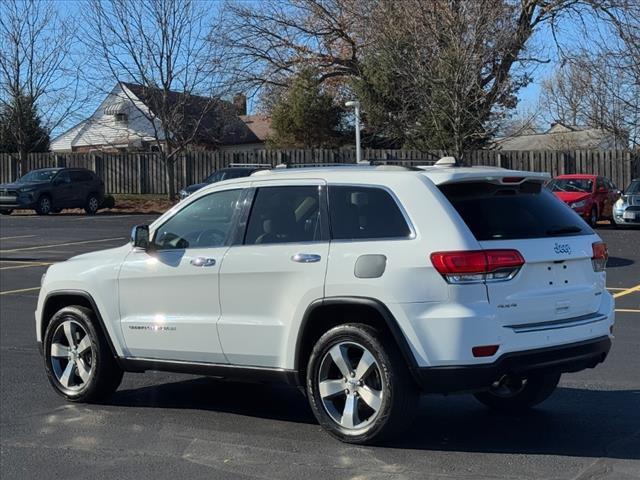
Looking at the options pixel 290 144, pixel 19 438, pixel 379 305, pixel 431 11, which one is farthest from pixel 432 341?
pixel 290 144

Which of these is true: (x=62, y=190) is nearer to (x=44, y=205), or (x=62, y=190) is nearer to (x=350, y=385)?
(x=44, y=205)

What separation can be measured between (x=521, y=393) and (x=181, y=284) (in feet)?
8.67

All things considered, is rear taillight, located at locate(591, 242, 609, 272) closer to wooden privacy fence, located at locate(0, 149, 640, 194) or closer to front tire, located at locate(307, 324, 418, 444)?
front tire, located at locate(307, 324, 418, 444)

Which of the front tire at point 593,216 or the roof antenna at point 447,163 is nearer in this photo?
the roof antenna at point 447,163

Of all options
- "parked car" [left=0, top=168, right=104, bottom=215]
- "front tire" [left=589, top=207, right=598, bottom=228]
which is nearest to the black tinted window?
"parked car" [left=0, top=168, right=104, bottom=215]

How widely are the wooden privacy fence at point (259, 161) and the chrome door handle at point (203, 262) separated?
2580cm

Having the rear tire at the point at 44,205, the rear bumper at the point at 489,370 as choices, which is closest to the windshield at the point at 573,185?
the rear tire at the point at 44,205

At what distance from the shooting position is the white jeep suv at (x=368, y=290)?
5.65 metres

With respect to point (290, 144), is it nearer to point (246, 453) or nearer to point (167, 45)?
point (167, 45)

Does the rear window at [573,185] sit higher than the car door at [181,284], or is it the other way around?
the rear window at [573,185]

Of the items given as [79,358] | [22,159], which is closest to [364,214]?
[79,358]

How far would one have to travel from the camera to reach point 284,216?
6543 mm

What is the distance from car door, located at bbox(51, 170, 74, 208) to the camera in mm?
34719

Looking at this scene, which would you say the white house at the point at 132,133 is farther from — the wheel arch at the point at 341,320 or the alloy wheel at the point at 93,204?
the wheel arch at the point at 341,320
